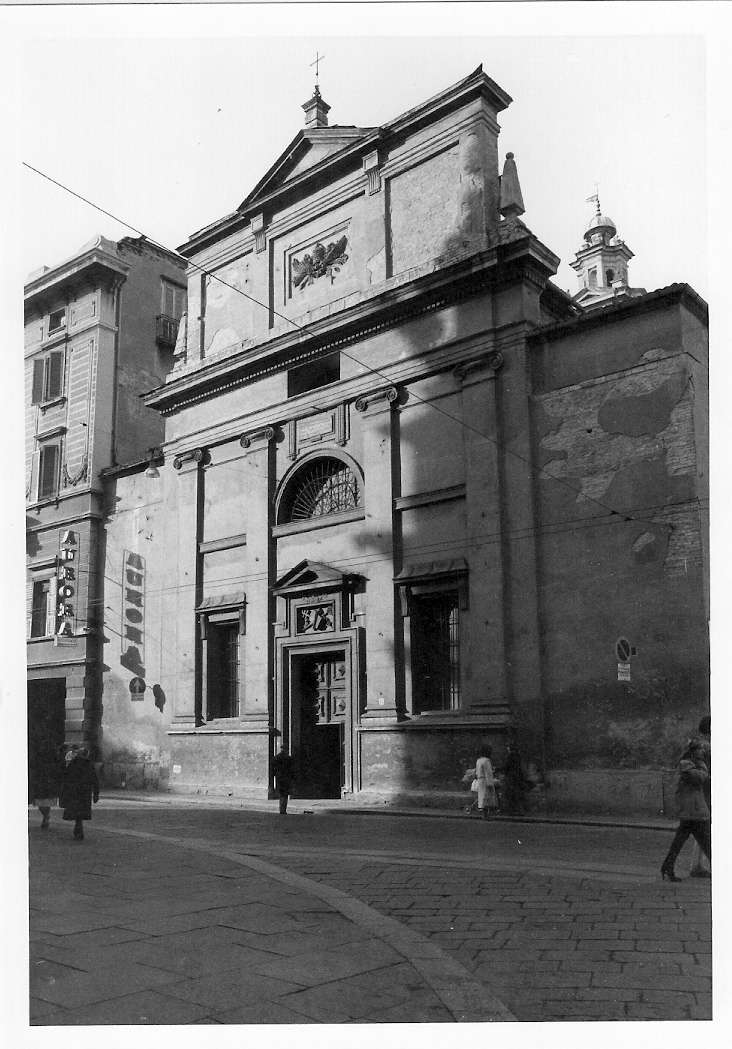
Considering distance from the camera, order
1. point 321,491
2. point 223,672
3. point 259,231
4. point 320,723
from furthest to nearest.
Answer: point 259,231 < point 223,672 < point 321,491 < point 320,723

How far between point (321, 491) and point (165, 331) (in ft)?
17.4

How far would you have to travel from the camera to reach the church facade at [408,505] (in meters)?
12.5

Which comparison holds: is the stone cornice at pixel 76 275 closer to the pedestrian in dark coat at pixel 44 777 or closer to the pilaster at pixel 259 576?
the pilaster at pixel 259 576

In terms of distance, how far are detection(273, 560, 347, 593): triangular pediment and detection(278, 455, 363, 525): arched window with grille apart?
3.01ft

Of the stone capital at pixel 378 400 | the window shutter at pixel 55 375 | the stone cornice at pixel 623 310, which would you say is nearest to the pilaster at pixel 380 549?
the stone capital at pixel 378 400

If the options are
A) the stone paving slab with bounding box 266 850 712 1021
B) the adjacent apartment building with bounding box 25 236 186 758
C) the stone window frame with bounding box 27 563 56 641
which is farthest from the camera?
the stone window frame with bounding box 27 563 56 641

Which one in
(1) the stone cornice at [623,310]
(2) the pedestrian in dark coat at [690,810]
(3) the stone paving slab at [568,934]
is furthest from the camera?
(1) the stone cornice at [623,310]

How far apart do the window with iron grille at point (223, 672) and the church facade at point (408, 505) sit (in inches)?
1.7

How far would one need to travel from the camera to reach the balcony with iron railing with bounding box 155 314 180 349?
63.3 feet

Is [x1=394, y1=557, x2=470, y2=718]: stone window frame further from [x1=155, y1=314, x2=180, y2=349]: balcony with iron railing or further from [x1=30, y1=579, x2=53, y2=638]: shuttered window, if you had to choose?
[x1=155, y1=314, x2=180, y2=349]: balcony with iron railing

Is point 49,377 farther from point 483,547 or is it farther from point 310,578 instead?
point 483,547

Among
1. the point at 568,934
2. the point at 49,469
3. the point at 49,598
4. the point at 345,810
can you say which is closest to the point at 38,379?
the point at 49,469

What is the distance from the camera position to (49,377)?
14250mm

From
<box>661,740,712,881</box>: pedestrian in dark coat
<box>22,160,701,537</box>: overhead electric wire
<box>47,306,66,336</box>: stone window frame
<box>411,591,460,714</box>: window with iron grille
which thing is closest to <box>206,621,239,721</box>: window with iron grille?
<box>411,591,460,714</box>: window with iron grille
